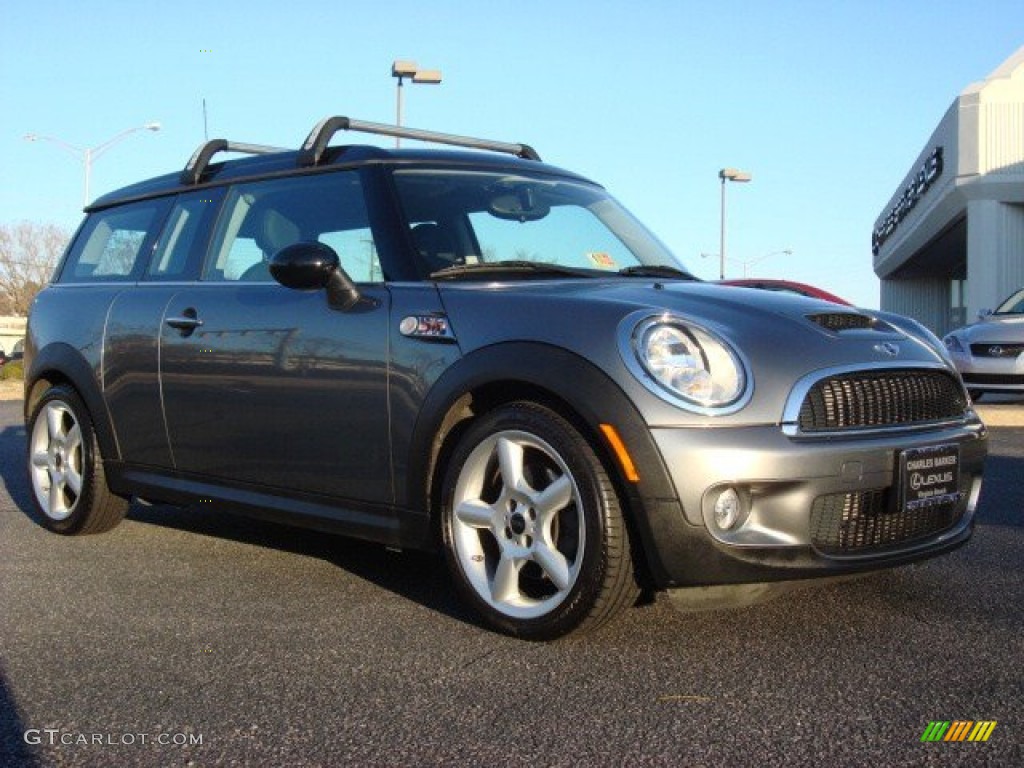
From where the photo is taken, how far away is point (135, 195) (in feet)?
19.5

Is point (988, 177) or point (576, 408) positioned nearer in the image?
point (576, 408)

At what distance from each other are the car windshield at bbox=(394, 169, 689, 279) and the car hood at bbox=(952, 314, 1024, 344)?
29.8 ft

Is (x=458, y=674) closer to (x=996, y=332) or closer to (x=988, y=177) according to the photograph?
(x=996, y=332)

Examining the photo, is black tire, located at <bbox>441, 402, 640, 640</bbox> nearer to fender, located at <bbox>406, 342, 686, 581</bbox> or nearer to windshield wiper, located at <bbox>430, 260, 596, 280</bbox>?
fender, located at <bbox>406, 342, 686, 581</bbox>

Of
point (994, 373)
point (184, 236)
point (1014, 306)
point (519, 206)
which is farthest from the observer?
point (1014, 306)

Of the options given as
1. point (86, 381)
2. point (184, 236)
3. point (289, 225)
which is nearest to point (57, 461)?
point (86, 381)

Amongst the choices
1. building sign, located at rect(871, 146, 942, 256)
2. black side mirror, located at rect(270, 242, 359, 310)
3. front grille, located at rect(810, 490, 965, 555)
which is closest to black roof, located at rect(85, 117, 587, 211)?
black side mirror, located at rect(270, 242, 359, 310)

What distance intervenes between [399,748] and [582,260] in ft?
7.58

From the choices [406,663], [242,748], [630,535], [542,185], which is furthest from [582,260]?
[242,748]

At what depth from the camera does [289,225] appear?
496 centimetres

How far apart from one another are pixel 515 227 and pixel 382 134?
1130 mm

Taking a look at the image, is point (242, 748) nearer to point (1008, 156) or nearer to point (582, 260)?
point (582, 260)

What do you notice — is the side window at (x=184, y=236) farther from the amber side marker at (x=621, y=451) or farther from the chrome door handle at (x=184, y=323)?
the amber side marker at (x=621, y=451)

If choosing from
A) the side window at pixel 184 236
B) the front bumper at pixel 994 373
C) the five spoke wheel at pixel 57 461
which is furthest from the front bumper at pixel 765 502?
the front bumper at pixel 994 373
